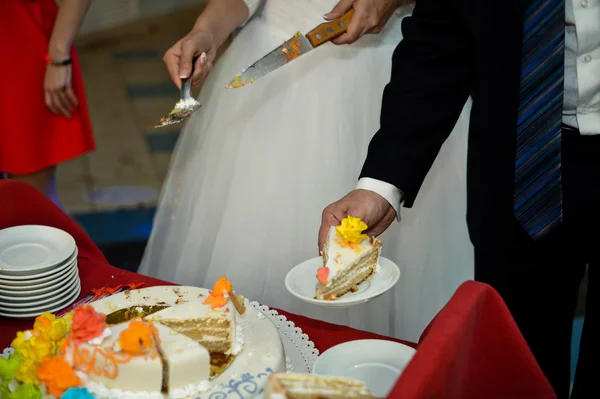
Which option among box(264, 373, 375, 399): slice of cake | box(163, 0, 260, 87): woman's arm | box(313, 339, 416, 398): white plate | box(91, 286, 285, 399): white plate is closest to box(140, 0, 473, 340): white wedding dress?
box(163, 0, 260, 87): woman's arm

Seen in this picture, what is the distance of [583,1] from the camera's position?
133 centimetres

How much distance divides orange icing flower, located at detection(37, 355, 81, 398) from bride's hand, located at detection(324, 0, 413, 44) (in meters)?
1.22

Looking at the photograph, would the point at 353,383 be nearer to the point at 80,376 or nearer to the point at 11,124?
the point at 80,376

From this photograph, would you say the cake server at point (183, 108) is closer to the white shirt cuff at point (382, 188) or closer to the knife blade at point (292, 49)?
the knife blade at point (292, 49)

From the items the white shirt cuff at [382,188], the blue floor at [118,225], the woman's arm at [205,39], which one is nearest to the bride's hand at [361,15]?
the woman's arm at [205,39]

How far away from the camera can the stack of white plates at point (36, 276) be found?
4.80 feet

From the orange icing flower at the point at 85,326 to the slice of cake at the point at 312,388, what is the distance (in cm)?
31

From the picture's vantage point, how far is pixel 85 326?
1.14 meters

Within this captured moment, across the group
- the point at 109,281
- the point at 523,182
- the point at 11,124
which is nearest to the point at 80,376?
the point at 109,281

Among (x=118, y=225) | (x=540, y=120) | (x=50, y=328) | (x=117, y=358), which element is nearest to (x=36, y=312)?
(x=50, y=328)

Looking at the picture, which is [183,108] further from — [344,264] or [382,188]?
[344,264]

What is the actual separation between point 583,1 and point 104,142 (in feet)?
13.1

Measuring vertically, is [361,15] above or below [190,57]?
above

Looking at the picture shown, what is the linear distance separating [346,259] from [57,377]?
1.76 ft
